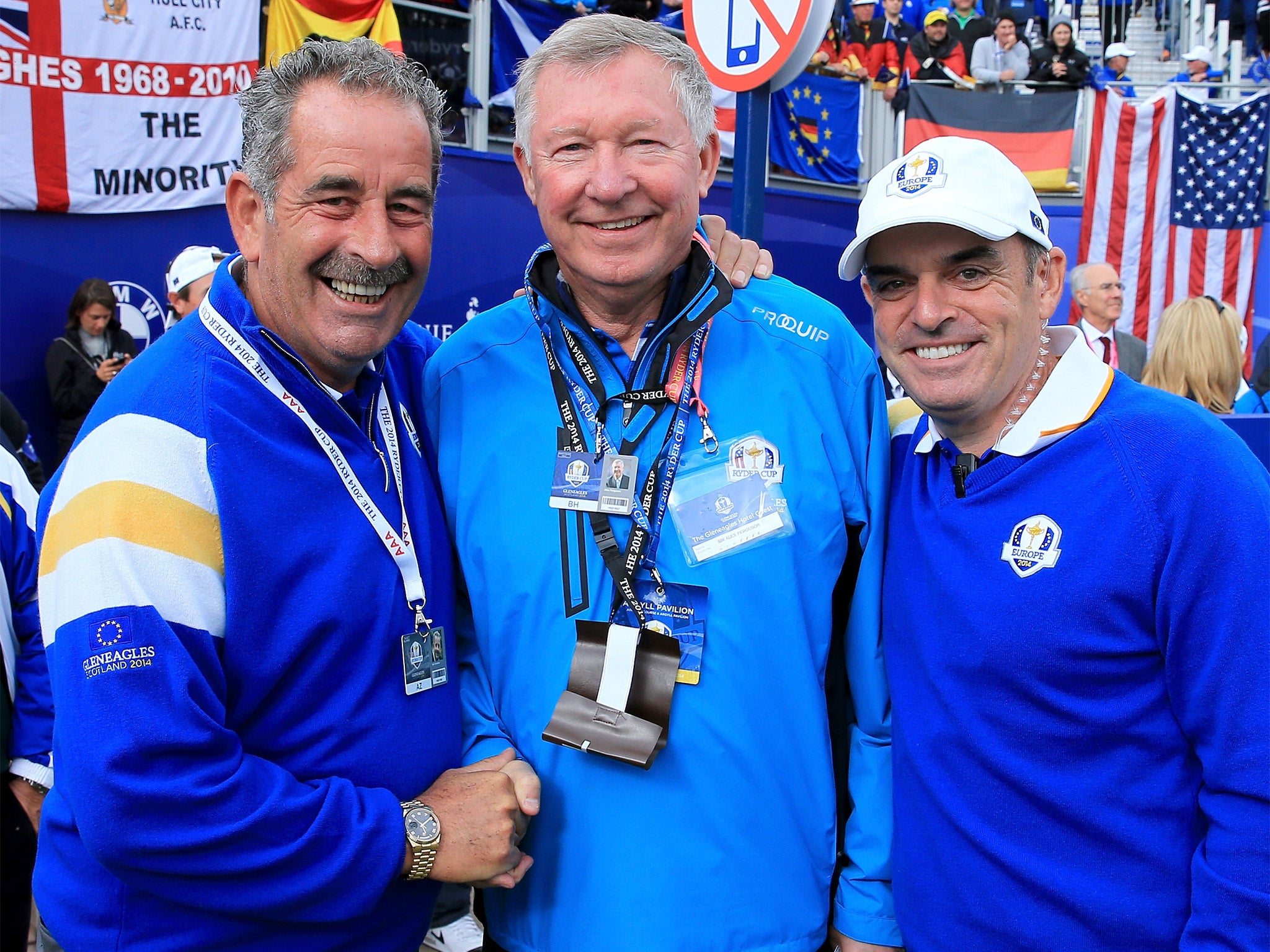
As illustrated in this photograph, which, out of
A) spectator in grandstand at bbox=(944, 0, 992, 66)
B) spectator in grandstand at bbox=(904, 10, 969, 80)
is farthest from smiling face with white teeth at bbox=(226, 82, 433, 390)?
spectator in grandstand at bbox=(944, 0, 992, 66)

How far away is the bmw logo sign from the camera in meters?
7.30

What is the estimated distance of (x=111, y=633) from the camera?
1.55m

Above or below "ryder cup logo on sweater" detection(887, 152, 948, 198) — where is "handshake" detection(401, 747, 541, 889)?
below

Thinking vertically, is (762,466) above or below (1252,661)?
above

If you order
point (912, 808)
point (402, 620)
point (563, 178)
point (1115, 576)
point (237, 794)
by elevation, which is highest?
point (563, 178)

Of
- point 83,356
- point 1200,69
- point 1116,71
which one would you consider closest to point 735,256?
point 83,356

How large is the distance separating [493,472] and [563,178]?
1.94 feet

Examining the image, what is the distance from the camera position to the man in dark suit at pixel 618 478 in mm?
1964

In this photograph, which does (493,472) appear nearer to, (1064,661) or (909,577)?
(909,577)

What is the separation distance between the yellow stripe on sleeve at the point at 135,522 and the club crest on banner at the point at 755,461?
0.94 metres

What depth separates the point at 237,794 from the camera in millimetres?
1619

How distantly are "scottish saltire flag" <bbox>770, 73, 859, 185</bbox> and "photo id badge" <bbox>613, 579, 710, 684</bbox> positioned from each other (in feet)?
33.2

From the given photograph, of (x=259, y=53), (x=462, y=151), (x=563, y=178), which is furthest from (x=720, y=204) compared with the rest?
(x=563, y=178)

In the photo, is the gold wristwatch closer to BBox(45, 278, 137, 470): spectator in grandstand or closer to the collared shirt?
BBox(45, 278, 137, 470): spectator in grandstand
